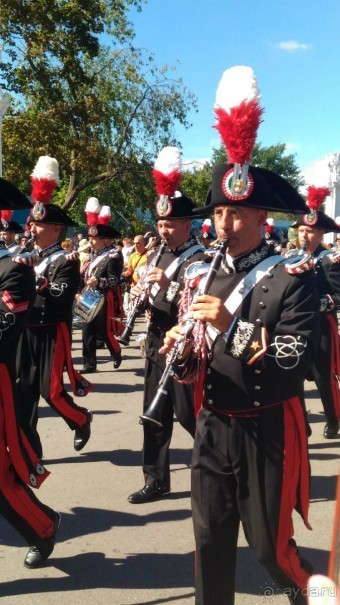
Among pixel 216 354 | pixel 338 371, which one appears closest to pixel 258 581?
pixel 216 354

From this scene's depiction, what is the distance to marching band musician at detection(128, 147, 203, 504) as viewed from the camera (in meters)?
4.80

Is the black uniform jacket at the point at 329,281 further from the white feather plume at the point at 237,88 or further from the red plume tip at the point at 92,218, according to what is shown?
the red plume tip at the point at 92,218

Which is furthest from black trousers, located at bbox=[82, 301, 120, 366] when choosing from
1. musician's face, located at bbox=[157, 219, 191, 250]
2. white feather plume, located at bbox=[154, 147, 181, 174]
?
white feather plume, located at bbox=[154, 147, 181, 174]

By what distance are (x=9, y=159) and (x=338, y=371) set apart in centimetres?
1452

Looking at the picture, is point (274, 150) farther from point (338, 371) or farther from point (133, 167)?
point (338, 371)

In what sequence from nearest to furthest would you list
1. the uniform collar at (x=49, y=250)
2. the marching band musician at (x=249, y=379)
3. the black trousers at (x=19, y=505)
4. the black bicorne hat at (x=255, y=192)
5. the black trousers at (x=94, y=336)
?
the marching band musician at (x=249, y=379), the black bicorne hat at (x=255, y=192), the black trousers at (x=19, y=505), the uniform collar at (x=49, y=250), the black trousers at (x=94, y=336)

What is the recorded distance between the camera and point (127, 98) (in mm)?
22609

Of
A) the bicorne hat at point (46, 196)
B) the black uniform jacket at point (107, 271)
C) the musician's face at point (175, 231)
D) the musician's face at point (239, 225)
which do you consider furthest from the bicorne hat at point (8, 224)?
the musician's face at point (239, 225)

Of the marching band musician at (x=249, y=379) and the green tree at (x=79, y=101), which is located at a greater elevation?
the green tree at (x=79, y=101)

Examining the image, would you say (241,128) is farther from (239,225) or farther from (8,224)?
(8,224)

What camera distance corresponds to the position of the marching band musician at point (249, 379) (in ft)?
9.11

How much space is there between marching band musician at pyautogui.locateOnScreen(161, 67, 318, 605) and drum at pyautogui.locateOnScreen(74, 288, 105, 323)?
596 cm

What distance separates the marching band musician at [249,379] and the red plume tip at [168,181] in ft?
6.28

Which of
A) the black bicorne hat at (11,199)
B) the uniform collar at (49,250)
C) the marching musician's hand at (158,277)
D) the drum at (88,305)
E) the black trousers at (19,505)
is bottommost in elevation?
the black trousers at (19,505)
